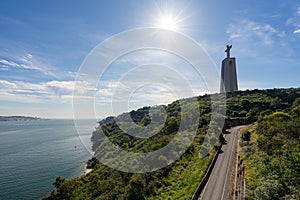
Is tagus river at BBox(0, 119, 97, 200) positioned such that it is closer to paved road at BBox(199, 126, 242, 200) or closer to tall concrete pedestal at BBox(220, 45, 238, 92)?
paved road at BBox(199, 126, 242, 200)

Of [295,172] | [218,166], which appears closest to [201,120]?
[218,166]

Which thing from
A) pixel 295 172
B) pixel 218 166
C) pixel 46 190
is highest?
pixel 295 172

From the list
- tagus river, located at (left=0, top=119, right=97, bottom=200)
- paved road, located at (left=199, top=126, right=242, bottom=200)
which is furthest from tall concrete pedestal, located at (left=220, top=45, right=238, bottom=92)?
tagus river, located at (left=0, top=119, right=97, bottom=200)

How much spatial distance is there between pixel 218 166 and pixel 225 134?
20357 millimetres

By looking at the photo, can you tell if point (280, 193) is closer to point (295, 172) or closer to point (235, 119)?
point (295, 172)

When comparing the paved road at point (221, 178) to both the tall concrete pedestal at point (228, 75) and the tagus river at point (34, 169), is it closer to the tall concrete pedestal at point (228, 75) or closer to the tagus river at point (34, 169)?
the tagus river at point (34, 169)

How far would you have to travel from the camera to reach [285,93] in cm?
8681

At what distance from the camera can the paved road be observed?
18.1 m

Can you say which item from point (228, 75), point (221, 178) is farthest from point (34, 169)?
point (228, 75)

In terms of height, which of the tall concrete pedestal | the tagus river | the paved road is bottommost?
the tagus river

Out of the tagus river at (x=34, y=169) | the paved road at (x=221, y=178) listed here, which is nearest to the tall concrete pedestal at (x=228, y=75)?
the paved road at (x=221, y=178)

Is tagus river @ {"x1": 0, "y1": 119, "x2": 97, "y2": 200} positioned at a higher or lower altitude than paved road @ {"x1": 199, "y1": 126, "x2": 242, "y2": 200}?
lower

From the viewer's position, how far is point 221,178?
21438 millimetres

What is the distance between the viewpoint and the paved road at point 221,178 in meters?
18.1
